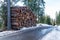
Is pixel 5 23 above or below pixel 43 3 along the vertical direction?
below

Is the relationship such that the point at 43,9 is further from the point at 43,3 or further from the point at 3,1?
the point at 3,1

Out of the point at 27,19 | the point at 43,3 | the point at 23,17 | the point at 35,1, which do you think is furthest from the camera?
the point at 43,3

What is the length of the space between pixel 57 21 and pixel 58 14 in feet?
24.9

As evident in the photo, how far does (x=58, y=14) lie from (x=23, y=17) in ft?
111

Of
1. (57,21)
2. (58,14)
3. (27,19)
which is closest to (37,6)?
(57,21)

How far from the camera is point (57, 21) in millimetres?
46062

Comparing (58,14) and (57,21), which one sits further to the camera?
(58,14)

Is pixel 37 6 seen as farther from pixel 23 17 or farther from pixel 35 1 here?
pixel 23 17

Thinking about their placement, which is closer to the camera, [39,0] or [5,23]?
[5,23]

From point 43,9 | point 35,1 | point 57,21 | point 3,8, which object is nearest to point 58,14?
point 57,21

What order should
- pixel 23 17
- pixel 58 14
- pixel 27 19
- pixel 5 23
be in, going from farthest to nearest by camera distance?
pixel 58 14
pixel 27 19
pixel 23 17
pixel 5 23

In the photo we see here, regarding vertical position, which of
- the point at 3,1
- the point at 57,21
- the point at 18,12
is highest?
the point at 3,1

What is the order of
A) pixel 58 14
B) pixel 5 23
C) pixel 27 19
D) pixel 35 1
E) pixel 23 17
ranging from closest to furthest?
pixel 5 23, pixel 23 17, pixel 27 19, pixel 35 1, pixel 58 14

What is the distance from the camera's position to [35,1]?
1560 inches
